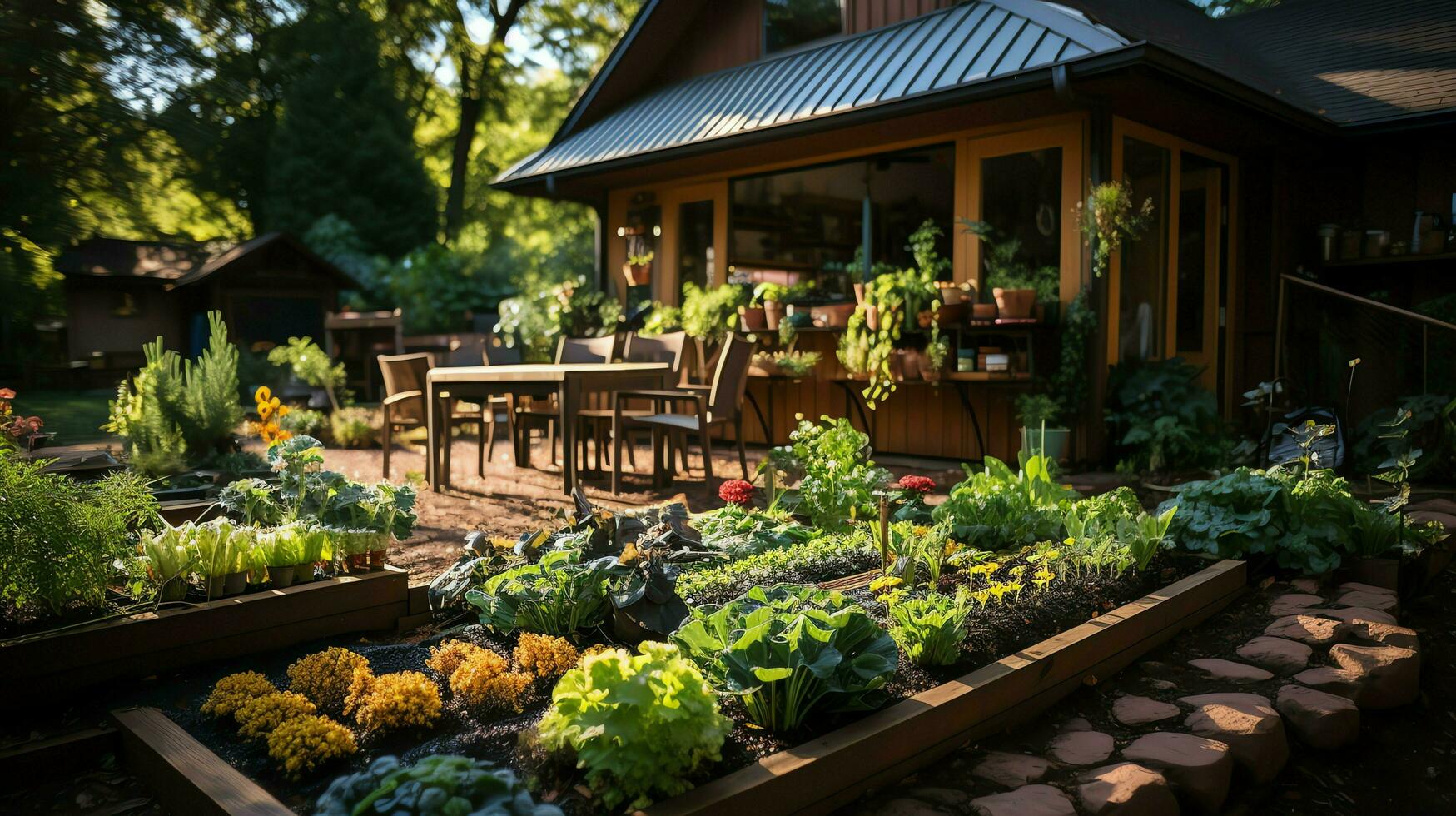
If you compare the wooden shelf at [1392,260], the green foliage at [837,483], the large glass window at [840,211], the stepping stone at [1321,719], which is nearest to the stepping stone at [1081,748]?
the stepping stone at [1321,719]

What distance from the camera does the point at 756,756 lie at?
180cm

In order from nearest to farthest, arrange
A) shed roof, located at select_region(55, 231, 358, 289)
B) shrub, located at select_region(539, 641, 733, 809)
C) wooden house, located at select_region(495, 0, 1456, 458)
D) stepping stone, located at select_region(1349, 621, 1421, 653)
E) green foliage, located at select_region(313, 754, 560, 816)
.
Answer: green foliage, located at select_region(313, 754, 560, 816), shrub, located at select_region(539, 641, 733, 809), stepping stone, located at select_region(1349, 621, 1421, 653), wooden house, located at select_region(495, 0, 1456, 458), shed roof, located at select_region(55, 231, 358, 289)

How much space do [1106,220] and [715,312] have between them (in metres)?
3.35

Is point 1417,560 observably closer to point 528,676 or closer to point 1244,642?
point 1244,642

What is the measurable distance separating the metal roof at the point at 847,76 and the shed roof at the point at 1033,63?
0.01 m

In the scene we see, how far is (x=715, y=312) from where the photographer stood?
323 inches

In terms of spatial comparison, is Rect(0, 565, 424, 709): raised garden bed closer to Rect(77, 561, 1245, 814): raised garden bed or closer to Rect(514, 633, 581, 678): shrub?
Rect(77, 561, 1245, 814): raised garden bed

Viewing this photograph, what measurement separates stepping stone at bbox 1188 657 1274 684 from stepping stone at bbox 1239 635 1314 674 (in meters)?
0.05

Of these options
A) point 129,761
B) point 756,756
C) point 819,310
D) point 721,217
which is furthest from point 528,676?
point 721,217

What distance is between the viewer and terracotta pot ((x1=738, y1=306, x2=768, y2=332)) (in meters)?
7.85

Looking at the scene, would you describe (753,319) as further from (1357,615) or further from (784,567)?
(1357,615)

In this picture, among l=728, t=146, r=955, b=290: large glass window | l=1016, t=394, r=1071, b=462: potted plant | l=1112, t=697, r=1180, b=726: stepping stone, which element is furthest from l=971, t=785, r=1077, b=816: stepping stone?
l=728, t=146, r=955, b=290: large glass window

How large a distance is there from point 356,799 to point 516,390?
13.6 ft

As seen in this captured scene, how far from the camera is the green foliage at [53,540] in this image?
213 cm
